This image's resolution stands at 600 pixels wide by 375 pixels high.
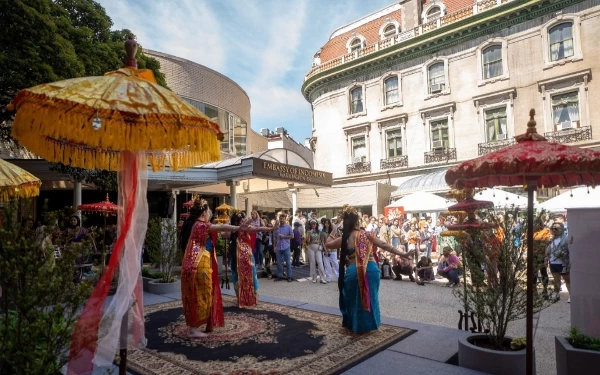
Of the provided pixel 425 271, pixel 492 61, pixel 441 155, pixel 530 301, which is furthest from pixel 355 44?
pixel 530 301

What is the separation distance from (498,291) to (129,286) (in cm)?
357

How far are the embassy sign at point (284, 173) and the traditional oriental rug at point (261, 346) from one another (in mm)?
→ 6269

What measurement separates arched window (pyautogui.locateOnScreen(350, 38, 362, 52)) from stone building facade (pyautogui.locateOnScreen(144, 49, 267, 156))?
786cm

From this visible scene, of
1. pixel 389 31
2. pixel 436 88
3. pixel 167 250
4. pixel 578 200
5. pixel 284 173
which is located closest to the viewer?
pixel 167 250

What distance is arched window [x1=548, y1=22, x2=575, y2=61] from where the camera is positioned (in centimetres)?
1858

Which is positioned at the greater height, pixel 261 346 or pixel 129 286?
pixel 129 286

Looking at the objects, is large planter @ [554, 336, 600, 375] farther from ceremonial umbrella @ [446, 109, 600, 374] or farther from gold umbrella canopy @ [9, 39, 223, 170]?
gold umbrella canopy @ [9, 39, 223, 170]

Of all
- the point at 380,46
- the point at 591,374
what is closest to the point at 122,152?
the point at 591,374

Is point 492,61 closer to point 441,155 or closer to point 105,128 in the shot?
point 441,155

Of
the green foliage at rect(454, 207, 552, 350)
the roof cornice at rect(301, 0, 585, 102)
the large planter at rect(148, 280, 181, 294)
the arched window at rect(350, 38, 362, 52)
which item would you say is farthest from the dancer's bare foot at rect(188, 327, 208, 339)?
the arched window at rect(350, 38, 362, 52)

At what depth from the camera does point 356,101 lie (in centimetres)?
2625

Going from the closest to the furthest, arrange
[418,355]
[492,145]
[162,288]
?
[418,355] < [162,288] < [492,145]

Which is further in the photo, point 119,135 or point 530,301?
point 530,301

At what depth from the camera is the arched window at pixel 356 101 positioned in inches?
1027
